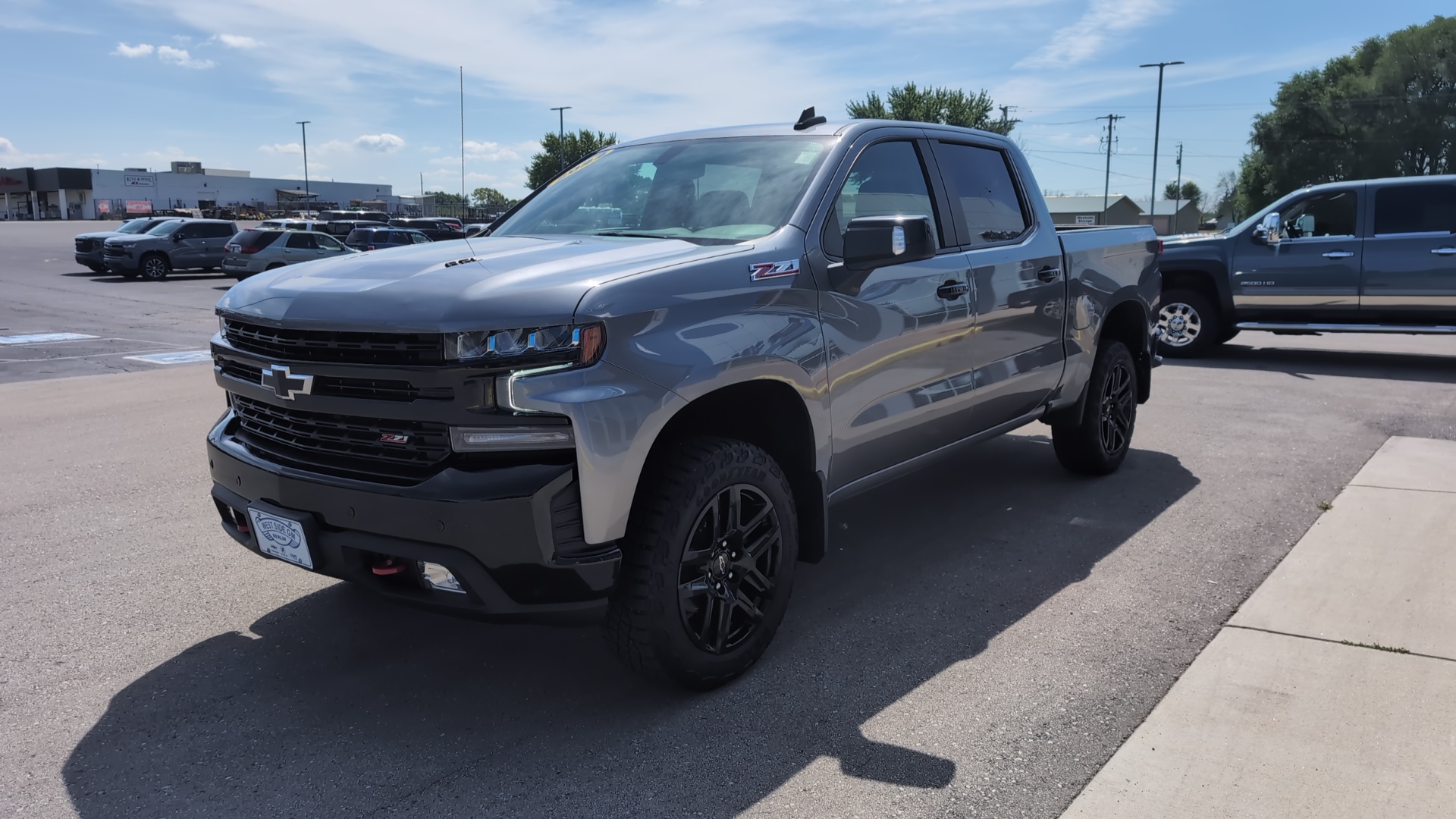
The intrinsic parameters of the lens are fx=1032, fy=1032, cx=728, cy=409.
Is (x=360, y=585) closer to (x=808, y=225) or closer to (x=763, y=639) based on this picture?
(x=763, y=639)

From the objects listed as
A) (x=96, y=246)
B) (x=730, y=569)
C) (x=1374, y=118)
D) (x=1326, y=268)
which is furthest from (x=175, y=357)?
(x=1374, y=118)

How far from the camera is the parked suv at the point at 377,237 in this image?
95.9 ft

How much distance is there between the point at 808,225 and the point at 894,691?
166 cm

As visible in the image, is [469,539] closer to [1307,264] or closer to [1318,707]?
[1318,707]

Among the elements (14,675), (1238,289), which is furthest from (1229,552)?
(1238,289)

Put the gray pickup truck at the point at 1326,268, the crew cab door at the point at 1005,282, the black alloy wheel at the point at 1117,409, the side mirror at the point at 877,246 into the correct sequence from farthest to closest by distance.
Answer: the gray pickup truck at the point at 1326,268
the black alloy wheel at the point at 1117,409
the crew cab door at the point at 1005,282
the side mirror at the point at 877,246

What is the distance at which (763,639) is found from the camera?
357cm

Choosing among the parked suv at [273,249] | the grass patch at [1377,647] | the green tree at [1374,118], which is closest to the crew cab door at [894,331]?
the grass patch at [1377,647]

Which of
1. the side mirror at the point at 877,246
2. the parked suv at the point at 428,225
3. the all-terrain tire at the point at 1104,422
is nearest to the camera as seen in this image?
the side mirror at the point at 877,246

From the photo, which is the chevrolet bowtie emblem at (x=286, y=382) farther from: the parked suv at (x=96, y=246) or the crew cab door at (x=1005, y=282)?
the parked suv at (x=96, y=246)

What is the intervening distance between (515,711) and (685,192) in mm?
2104

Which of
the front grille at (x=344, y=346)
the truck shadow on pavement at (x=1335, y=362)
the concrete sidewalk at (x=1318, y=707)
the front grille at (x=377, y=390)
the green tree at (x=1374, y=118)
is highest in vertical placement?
the green tree at (x=1374, y=118)

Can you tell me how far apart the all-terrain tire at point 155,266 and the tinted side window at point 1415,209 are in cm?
2827

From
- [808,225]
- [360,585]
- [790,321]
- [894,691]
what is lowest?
[894,691]
